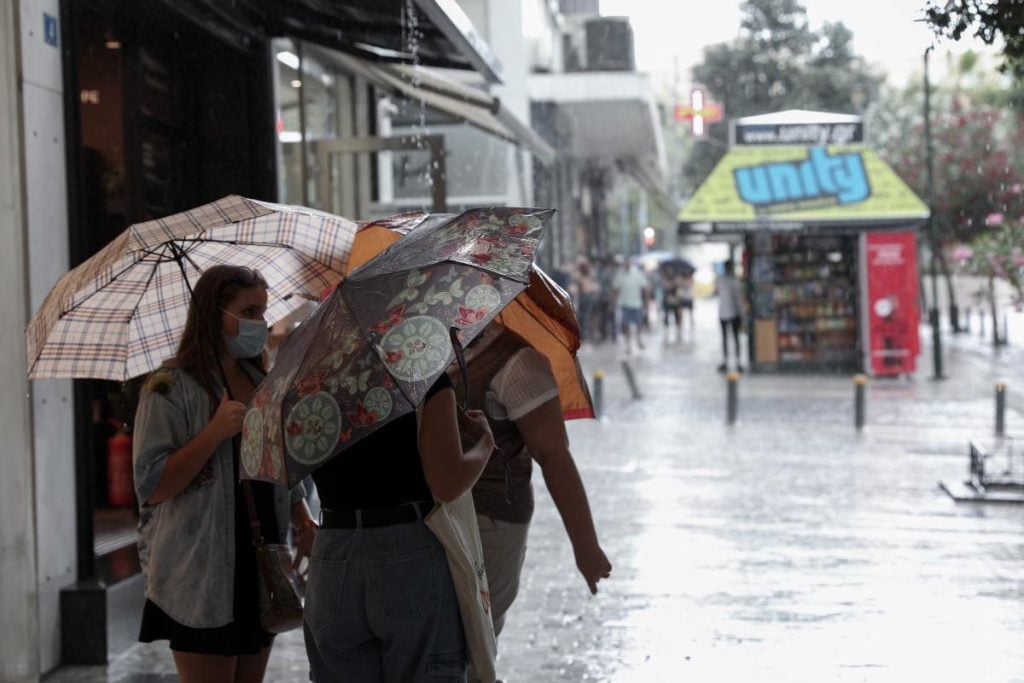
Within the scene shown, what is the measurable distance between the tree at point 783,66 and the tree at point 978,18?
3474cm

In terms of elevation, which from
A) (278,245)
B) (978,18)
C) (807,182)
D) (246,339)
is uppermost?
(807,182)

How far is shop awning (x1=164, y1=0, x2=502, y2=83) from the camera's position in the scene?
8094 mm

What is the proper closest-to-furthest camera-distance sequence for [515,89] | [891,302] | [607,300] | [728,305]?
[891,302] → [728,305] → [515,89] → [607,300]

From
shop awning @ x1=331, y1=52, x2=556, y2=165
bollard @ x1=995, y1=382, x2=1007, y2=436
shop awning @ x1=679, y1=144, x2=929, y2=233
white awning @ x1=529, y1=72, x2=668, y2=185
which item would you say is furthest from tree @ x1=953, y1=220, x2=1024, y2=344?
white awning @ x1=529, y1=72, x2=668, y2=185

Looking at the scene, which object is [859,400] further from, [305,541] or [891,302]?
[305,541]

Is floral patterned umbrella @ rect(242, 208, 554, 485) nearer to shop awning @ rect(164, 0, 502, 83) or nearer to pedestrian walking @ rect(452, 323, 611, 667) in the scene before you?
pedestrian walking @ rect(452, 323, 611, 667)

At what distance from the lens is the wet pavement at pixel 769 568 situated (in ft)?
21.5

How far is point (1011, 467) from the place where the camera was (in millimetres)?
11297

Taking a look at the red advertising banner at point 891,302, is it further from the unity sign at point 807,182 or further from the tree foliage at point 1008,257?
the tree foliage at point 1008,257

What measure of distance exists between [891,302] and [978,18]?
683 inches

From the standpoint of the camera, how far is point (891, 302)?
22.4 metres

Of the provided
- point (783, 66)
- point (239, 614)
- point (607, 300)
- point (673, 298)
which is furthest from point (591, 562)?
point (783, 66)

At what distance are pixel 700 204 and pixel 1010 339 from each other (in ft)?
44.3

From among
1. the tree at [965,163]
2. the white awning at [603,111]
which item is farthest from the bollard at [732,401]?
the tree at [965,163]
